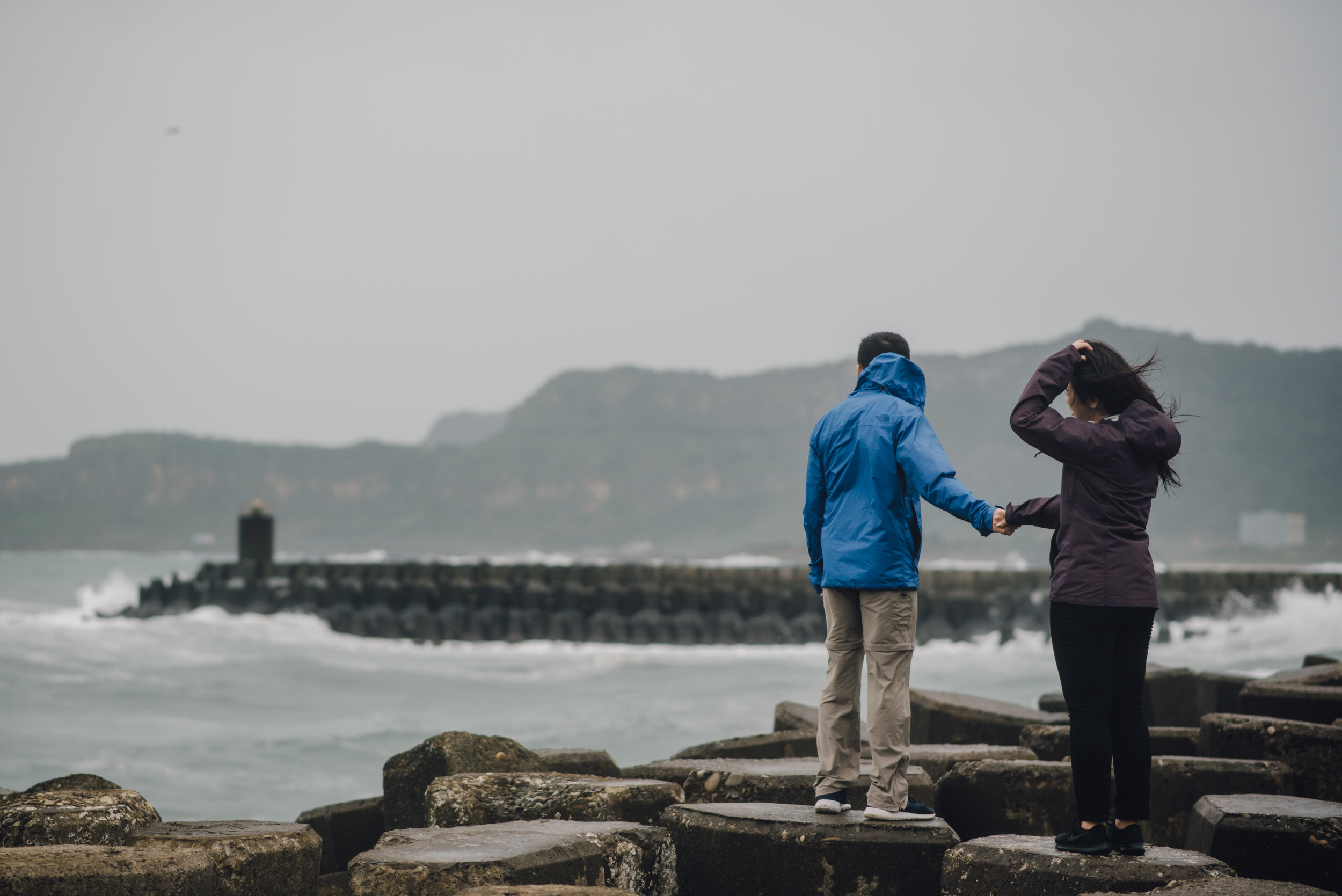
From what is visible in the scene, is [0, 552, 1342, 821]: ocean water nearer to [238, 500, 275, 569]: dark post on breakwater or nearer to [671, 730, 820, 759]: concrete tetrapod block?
[238, 500, 275, 569]: dark post on breakwater

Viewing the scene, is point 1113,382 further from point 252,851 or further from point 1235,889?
point 252,851

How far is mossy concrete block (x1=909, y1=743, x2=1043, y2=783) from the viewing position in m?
4.62

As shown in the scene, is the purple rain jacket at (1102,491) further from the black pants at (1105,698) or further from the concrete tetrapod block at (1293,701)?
the concrete tetrapod block at (1293,701)

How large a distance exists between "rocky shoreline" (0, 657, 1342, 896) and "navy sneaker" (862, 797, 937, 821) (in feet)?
0.08

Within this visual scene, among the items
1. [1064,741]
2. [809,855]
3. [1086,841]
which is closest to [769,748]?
[1064,741]

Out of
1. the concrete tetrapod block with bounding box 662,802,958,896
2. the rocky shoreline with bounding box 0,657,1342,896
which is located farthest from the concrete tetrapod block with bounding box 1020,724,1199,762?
the concrete tetrapod block with bounding box 662,802,958,896

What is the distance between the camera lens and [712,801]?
409cm

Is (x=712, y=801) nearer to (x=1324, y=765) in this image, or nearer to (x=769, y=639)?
(x=1324, y=765)

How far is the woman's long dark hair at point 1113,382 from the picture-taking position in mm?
3238

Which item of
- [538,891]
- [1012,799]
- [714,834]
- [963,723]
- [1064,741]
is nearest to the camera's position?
[538,891]

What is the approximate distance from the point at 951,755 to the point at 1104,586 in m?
1.83

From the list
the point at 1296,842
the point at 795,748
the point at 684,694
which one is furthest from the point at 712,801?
the point at 684,694

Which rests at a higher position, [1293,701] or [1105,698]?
[1105,698]

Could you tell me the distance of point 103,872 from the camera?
280cm
